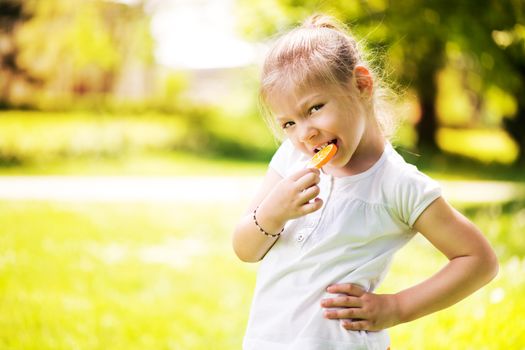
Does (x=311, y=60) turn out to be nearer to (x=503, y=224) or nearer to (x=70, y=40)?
(x=503, y=224)

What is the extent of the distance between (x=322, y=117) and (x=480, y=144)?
21.5 metres

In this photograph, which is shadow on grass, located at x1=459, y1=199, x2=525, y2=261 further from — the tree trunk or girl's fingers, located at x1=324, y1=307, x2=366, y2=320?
the tree trunk

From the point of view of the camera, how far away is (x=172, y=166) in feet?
46.9

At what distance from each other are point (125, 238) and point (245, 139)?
11.4 metres

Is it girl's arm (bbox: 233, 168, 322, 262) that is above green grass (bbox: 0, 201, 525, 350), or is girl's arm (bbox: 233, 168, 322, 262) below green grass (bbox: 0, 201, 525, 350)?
above

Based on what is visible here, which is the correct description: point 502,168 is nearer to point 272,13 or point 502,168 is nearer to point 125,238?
point 272,13

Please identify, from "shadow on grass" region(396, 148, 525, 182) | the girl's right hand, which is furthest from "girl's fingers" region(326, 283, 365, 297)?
"shadow on grass" region(396, 148, 525, 182)

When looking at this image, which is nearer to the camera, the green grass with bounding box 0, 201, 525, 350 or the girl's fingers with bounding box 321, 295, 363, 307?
the girl's fingers with bounding box 321, 295, 363, 307

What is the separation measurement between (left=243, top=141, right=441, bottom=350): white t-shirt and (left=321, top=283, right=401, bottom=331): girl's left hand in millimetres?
24

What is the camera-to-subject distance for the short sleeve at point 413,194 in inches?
60.3

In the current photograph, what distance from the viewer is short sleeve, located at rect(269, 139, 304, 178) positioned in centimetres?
183

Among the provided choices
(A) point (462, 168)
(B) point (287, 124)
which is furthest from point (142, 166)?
(B) point (287, 124)

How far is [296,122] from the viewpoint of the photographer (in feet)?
5.31

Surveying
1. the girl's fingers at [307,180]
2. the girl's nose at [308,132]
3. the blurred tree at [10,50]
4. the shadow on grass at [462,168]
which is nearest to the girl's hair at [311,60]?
the girl's nose at [308,132]
